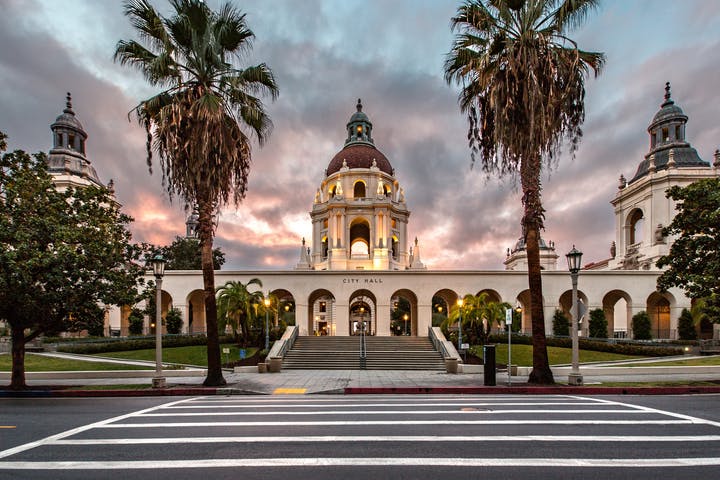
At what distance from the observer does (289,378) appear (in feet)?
64.1

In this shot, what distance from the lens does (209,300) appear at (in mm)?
16766

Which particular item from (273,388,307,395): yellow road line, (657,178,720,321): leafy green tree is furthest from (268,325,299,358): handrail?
(657,178,720,321): leafy green tree

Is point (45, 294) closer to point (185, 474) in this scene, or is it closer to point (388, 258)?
point (185, 474)

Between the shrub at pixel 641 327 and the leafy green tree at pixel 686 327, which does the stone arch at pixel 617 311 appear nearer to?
the shrub at pixel 641 327

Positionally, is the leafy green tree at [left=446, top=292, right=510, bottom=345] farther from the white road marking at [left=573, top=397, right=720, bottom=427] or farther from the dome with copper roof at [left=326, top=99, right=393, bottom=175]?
the dome with copper roof at [left=326, top=99, right=393, bottom=175]

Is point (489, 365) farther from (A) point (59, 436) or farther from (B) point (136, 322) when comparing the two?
(B) point (136, 322)

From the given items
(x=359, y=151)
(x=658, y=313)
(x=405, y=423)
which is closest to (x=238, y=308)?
(x=405, y=423)

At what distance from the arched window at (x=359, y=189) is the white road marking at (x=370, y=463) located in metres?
57.1

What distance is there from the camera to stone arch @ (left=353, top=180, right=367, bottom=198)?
62375 mm

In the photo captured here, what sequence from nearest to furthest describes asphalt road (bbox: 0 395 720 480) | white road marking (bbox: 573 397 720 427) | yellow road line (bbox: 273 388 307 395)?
asphalt road (bbox: 0 395 720 480) < white road marking (bbox: 573 397 720 427) < yellow road line (bbox: 273 388 307 395)

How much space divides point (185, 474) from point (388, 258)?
51327 millimetres

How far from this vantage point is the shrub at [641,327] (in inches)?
1471

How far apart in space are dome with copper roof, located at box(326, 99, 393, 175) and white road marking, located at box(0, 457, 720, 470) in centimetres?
5843

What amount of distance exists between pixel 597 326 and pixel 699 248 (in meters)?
20.1
